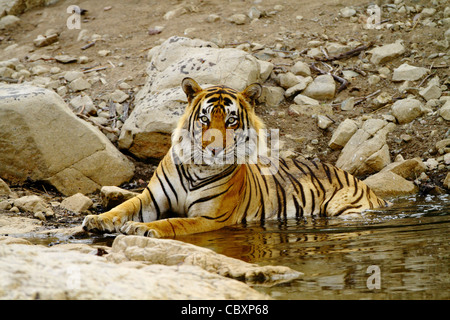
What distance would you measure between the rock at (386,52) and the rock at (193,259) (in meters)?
6.65

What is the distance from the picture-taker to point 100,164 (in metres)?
6.91

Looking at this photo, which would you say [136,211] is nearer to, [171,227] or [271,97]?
[171,227]

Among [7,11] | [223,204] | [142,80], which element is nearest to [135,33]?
[142,80]

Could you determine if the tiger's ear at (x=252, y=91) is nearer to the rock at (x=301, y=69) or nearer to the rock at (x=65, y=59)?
the rock at (x=301, y=69)

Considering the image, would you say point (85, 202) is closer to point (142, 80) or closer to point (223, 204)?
point (223, 204)

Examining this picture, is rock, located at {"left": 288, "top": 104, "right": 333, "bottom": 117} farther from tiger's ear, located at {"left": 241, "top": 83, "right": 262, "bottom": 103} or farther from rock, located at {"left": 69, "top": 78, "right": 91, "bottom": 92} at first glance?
rock, located at {"left": 69, "top": 78, "right": 91, "bottom": 92}

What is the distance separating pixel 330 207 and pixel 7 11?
9133mm

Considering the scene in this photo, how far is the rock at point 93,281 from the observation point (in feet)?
7.37

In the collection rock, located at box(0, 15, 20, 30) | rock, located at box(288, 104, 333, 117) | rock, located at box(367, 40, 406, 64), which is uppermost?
rock, located at box(0, 15, 20, 30)

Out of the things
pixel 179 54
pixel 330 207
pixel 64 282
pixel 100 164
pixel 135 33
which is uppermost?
pixel 135 33

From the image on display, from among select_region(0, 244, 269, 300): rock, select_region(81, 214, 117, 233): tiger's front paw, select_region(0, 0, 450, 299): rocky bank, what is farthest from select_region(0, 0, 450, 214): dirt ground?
select_region(0, 244, 269, 300): rock

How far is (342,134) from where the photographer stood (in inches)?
305

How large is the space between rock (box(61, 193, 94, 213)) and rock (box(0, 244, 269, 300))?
319 cm

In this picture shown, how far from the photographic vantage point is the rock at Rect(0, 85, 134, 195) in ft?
21.1
